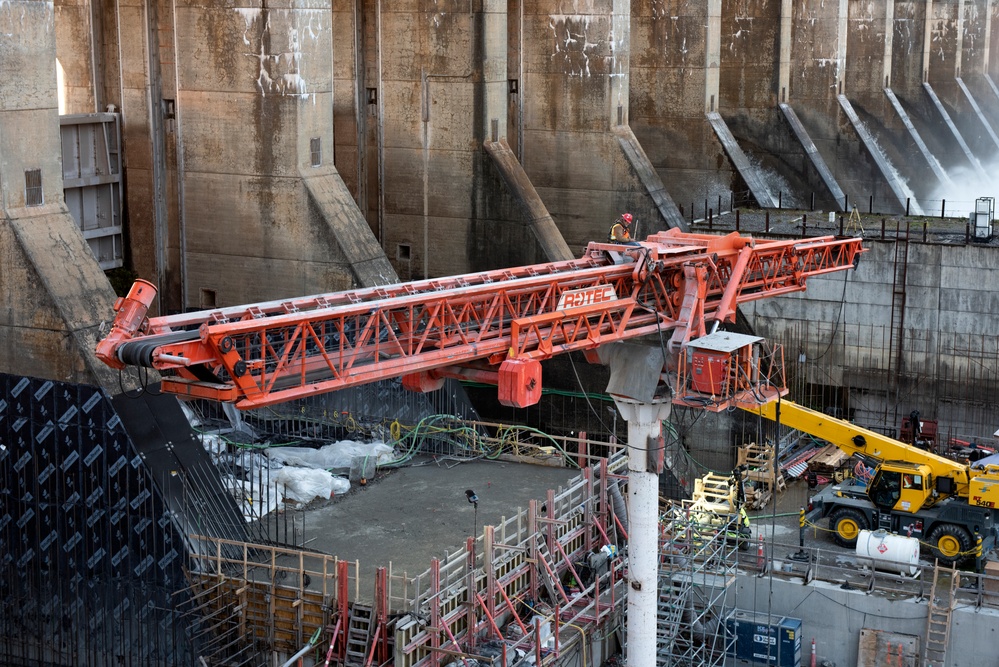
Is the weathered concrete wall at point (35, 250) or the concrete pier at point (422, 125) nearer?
the weathered concrete wall at point (35, 250)

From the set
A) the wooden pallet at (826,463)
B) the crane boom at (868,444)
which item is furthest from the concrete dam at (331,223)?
the crane boom at (868,444)

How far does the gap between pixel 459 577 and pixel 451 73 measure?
1597 centimetres

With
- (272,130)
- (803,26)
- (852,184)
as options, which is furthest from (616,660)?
(803,26)

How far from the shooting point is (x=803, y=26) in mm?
50062

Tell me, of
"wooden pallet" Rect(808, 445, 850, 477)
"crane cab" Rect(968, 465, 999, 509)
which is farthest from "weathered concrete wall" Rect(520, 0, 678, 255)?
"crane cab" Rect(968, 465, 999, 509)

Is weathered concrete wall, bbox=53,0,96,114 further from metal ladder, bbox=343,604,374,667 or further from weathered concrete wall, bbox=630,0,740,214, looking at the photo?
weathered concrete wall, bbox=630,0,740,214

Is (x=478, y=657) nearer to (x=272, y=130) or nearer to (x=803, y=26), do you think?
(x=272, y=130)

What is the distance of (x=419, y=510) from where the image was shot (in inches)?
969

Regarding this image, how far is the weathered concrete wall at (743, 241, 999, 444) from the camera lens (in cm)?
3284

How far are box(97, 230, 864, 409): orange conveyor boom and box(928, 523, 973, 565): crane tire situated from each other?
576 cm

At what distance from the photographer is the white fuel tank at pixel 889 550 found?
26.5m

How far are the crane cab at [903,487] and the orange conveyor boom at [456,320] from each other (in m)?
4.60

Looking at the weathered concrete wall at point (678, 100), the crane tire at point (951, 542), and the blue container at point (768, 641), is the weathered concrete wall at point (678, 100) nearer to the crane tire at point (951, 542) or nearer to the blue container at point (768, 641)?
the crane tire at point (951, 542)

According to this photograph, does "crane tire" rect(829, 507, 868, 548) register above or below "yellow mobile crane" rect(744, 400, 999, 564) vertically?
below
